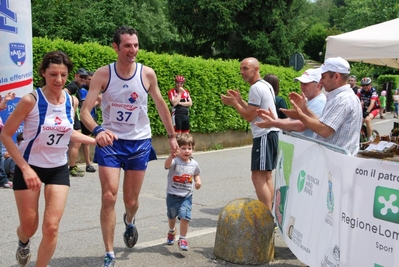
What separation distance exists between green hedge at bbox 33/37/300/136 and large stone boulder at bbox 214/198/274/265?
734 cm

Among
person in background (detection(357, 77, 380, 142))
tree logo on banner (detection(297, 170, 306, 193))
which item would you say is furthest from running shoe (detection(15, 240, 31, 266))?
person in background (detection(357, 77, 380, 142))

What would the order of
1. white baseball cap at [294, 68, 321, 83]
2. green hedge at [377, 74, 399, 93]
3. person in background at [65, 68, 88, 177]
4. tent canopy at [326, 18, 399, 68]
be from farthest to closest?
green hedge at [377, 74, 399, 93]
person in background at [65, 68, 88, 177]
tent canopy at [326, 18, 399, 68]
white baseball cap at [294, 68, 321, 83]

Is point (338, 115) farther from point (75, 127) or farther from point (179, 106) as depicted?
point (179, 106)

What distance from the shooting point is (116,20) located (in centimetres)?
3862

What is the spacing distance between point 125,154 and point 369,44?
5210 mm

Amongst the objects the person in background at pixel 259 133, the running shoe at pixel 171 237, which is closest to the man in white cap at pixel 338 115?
the person in background at pixel 259 133

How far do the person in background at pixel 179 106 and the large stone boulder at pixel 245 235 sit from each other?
833 centimetres

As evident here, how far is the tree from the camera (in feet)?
113

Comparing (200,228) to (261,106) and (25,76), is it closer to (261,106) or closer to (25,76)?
(261,106)

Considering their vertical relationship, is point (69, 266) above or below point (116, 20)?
below

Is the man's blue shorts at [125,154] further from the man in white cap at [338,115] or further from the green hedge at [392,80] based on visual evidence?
the green hedge at [392,80]

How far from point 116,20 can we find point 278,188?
33328 mm

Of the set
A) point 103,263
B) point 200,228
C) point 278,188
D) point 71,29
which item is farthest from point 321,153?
point 71,29

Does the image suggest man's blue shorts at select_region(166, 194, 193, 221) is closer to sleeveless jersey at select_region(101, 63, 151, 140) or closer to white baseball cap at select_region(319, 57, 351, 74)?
sleeveless jersey at select_region(101, 63, 151, 140)
